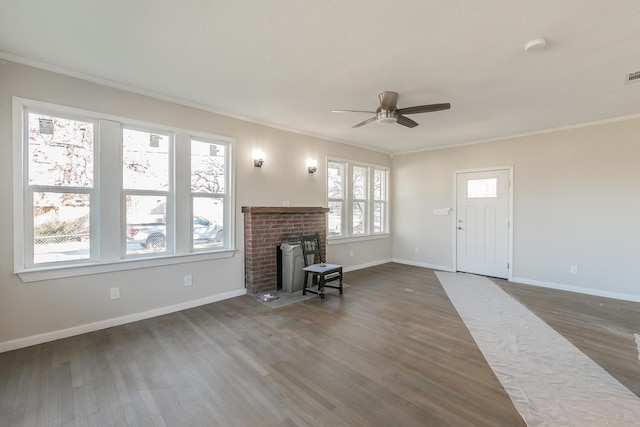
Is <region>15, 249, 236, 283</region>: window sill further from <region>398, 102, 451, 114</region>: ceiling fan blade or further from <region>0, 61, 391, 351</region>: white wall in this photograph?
<region>398, 102, 451, 114</region>: ceiling fan blade

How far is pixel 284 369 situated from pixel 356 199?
4139mm

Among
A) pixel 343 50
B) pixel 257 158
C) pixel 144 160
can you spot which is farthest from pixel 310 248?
pixel 343 50

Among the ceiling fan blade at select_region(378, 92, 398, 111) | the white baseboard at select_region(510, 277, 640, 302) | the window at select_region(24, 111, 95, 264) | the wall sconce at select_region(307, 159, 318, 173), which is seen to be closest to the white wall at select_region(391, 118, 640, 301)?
the white baseboard at select_region(510, 277, 640, 302)

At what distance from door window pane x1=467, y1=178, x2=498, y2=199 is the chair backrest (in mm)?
3231

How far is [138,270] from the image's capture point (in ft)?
10.6

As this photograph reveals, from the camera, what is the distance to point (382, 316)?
3.39 m

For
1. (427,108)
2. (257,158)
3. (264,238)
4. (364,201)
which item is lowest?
(264,238)

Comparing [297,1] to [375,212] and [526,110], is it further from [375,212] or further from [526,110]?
[375,212]

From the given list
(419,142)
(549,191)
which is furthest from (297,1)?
(549,191)

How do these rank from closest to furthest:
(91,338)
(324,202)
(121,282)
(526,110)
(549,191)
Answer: (91,338)
(121,282)
(526,110)
(549,191)
(324,202)

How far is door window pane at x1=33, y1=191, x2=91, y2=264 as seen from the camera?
2.71 meters

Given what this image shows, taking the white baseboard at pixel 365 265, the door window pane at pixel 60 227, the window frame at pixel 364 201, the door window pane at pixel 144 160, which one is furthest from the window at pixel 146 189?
the white baseboard at pixel 365 265

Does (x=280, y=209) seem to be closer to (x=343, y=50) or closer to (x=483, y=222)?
(x=343, y=50)

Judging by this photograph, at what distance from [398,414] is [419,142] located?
15.8 feet
